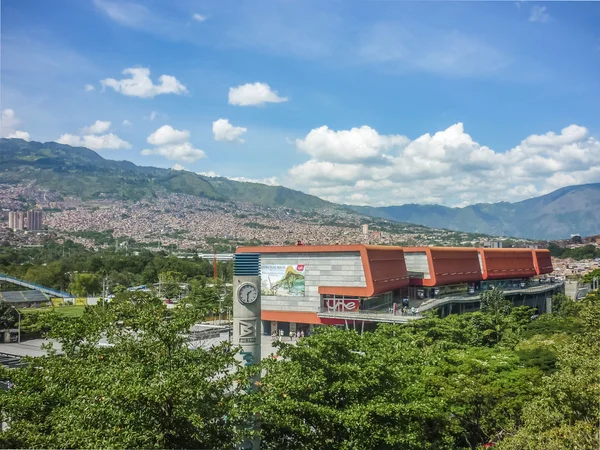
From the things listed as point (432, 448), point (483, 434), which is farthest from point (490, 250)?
point (432, 448)

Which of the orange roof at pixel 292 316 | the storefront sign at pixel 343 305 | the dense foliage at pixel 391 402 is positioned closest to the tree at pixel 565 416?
the dense foliage at pixel 391 402

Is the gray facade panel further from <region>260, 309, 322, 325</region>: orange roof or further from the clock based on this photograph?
the clock

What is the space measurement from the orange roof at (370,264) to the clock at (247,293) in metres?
21.8

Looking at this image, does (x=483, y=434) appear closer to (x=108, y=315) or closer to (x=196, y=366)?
(x=196, y=366)

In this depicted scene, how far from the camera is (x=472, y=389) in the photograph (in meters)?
17.1


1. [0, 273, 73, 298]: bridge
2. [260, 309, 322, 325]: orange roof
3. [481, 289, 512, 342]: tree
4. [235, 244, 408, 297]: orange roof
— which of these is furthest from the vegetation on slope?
[0, 273, 73, 298]: bridge

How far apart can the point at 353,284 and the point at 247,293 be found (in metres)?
25.1

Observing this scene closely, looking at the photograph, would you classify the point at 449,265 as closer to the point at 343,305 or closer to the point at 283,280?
the point at 343,305

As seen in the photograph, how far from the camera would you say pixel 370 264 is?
4006 cm

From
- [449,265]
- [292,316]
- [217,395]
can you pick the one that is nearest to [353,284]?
[292,316]

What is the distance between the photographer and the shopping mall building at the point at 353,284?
1591 inches

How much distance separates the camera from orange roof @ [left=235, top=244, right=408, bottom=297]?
3984cm

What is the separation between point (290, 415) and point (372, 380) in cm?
236

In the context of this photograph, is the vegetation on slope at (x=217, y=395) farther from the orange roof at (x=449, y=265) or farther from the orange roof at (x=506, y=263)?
the orange roof at (x=506, y=263)
